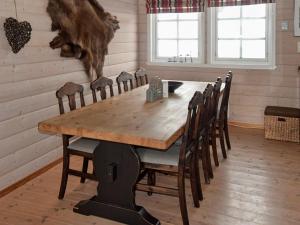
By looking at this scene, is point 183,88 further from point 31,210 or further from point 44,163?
point 31,210

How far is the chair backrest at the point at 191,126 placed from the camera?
2.27 m

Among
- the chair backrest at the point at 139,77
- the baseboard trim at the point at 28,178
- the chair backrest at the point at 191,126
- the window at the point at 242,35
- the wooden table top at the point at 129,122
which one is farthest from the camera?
the window at the point at 242,35

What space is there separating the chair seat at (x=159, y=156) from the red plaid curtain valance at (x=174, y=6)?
9.18ft

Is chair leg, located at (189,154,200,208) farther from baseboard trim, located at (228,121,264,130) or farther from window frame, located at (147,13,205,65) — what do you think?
window frame, located at (147,13,205,65)

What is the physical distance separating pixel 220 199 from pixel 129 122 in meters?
1.05

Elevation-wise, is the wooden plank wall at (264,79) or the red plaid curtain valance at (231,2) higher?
the red plaid curtain valance at (231,2)

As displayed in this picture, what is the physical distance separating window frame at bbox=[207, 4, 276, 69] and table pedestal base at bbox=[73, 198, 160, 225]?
2.89 meters

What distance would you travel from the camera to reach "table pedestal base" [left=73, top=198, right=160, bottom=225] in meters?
2.42

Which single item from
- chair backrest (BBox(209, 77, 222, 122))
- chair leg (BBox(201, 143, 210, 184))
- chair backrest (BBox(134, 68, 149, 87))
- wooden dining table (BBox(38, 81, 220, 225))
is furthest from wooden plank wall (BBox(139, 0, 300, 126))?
wooden dining table (BBox(38, 81, 220, 225))

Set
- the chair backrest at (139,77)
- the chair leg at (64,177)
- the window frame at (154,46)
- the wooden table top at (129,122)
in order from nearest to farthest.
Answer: the wooden table top at (129,122) < the chair leg at (64,177) < the chair backrest at (139,77) < the window frame at (154,46)

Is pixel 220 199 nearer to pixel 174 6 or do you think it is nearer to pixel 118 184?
pixel 118 184

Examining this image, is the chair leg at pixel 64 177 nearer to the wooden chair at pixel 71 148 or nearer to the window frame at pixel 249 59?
the wooden chair at pixel 71 148

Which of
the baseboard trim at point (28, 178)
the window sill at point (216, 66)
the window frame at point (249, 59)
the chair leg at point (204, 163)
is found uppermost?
the window frame at point (249, 59)

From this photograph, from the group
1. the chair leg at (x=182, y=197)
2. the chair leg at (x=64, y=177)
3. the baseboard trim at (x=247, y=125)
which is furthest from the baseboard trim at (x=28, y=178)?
the baseboard trim at (x=247, y=125)
